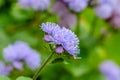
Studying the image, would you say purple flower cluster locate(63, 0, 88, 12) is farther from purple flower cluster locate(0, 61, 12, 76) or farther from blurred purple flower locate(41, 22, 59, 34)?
blurred purple flower locate(41, 22, 59, 34)

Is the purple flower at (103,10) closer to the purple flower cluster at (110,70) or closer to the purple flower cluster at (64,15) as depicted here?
the purple flower cluster at (64,15)

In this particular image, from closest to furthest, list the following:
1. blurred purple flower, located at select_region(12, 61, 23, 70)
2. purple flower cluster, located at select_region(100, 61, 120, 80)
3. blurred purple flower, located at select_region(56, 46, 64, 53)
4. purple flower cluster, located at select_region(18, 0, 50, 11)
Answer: blurred purple flower, located at select_region(56, 46, 64, 53) < blurred purple flower, located at select_region(12, 61, 23, 70) < purple flower cluster, located at select_region(18, 0, 50, 11) < purple flower cluster, located at select_region(100, 61, 120, 80)

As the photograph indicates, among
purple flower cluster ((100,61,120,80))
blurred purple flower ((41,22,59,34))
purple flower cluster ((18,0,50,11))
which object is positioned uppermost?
blurred purple flower ((41,22,59,34))

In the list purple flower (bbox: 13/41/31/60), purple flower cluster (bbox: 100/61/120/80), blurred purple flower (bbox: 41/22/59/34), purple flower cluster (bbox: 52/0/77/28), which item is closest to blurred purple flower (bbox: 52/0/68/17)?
purple flower cluster (bbox: 52/0/77/28)

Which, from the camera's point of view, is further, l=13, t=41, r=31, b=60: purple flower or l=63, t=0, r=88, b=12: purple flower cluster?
l=63, t=0, r=88, b=12: purple flower cluster

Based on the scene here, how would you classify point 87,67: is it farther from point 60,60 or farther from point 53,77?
point 60,60

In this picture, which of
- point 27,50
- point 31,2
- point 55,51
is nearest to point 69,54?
point 55,51

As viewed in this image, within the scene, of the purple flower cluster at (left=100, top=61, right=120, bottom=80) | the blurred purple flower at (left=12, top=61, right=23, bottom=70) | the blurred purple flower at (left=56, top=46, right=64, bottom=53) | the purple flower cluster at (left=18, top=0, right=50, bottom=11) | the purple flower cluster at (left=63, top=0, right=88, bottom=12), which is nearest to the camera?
the blurred purple flower at (left=56, top=46, right=64, bottom=53)
